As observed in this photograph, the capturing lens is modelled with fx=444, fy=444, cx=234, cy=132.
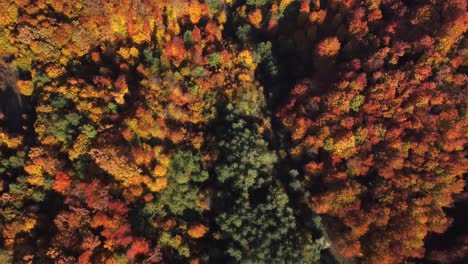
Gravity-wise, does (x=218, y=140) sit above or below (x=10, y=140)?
below

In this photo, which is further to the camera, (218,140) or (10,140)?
(218,140)

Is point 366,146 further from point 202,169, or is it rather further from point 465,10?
point 465,10

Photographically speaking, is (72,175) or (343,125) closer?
(72,175)

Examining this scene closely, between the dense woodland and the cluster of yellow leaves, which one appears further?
the cluster of yellow leaves

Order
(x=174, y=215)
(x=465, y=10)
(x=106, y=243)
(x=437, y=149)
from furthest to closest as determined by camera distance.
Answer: (x=465, y=10) → (x=437, y=149) → (x=174, y=215) → (x=106, y=243)

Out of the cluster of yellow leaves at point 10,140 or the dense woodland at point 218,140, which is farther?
the cluster of yellow leaves at point 10,140

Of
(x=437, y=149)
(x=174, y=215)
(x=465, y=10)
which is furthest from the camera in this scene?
(x=465, y=10)

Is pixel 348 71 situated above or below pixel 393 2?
below

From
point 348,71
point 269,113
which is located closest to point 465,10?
point 348,71
